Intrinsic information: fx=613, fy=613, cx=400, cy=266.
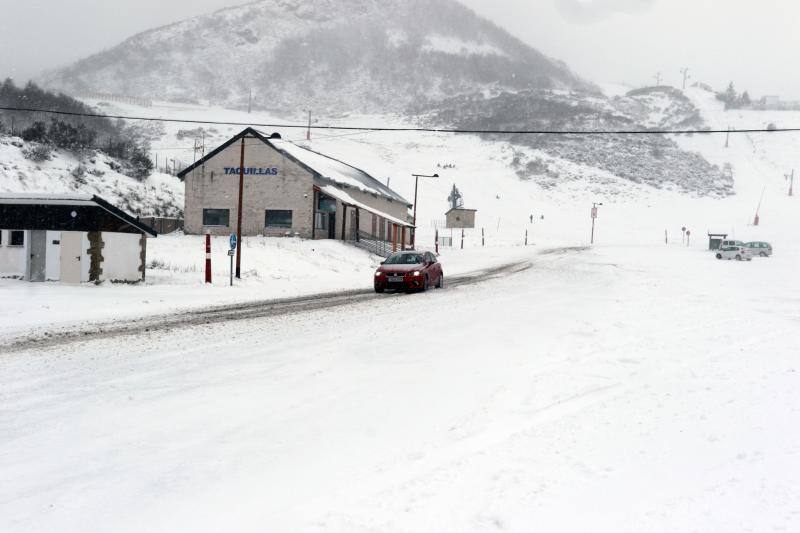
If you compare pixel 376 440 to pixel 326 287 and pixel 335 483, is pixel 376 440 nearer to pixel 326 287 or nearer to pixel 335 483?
pixel 335 483

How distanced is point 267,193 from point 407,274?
70.8 feet

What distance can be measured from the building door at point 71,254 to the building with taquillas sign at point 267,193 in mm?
18339

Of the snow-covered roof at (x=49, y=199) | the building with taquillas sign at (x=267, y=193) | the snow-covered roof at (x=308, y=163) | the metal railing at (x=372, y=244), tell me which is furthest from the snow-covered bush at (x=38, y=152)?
the snow-covered roof at (x=49, y=199)

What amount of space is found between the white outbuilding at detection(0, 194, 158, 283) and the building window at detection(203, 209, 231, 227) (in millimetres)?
18875

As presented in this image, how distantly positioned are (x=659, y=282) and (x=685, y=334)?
1282cm

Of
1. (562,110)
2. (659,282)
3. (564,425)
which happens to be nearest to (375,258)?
(659,282)

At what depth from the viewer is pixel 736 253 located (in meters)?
42.9

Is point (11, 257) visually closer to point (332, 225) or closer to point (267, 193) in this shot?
point (267, 193)

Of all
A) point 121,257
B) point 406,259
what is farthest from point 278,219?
point 406,259

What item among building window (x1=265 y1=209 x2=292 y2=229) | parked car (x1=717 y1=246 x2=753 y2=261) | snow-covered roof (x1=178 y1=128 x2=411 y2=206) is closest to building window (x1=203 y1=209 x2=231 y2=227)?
building window (x1=265 y1=209 x2=292 y2=229)

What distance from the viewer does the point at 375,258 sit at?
A: 39.4 m

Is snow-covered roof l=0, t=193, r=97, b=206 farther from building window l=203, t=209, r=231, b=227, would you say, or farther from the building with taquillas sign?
building window l=203, t=209, r=231, b=227

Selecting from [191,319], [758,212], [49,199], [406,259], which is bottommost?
[191,319]

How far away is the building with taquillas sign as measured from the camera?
129ft
